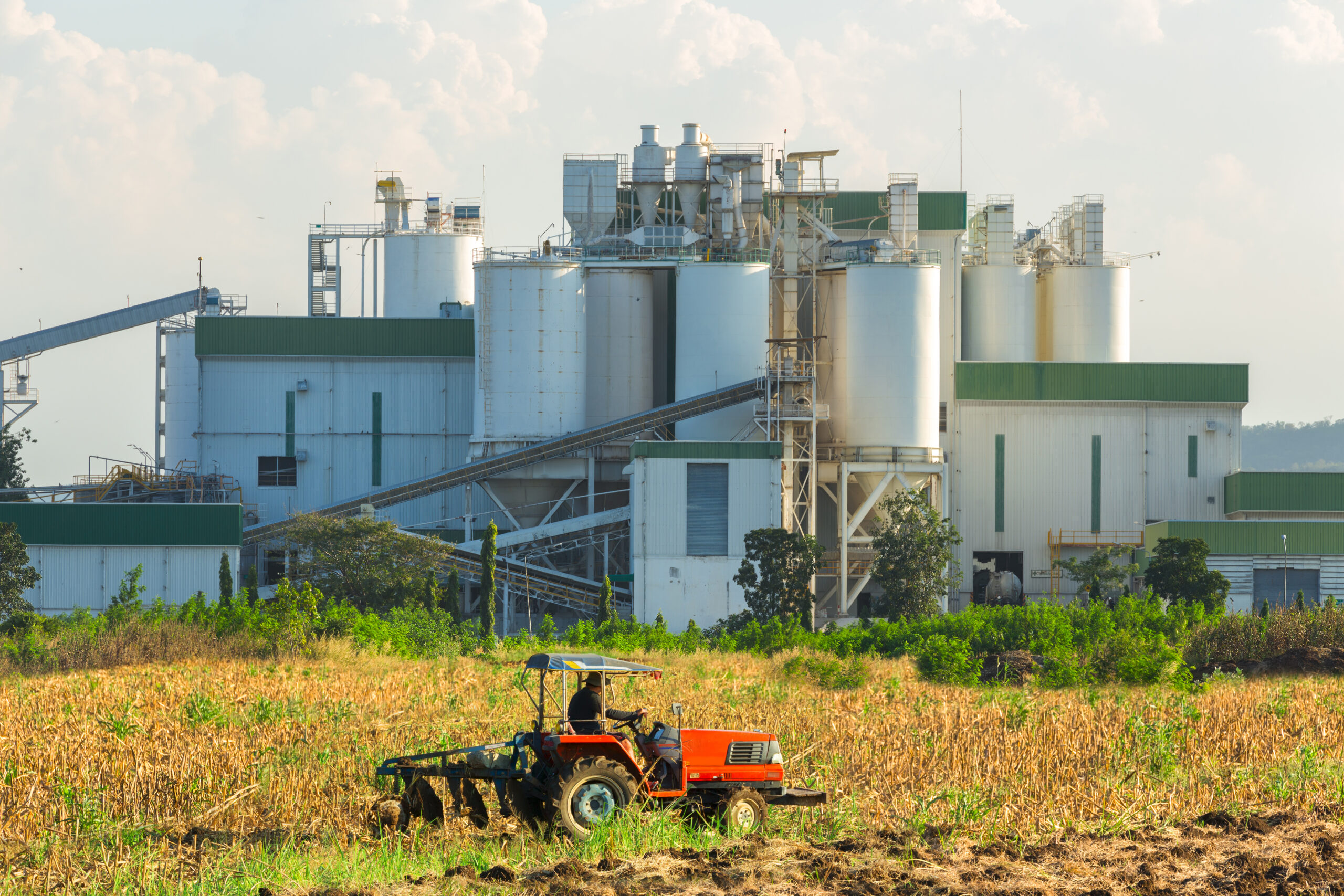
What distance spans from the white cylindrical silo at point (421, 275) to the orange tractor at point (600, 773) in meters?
53.5

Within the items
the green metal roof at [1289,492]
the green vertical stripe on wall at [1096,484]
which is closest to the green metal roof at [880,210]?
the green vertical stripe on wall at [1096,484]

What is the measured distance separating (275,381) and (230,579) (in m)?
16.0

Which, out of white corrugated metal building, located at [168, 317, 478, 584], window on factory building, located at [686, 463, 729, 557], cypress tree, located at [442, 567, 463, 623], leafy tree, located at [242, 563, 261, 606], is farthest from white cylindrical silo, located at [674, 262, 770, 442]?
leafy tree, located at [242, 563, 261, 606]

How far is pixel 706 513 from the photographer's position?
164ft

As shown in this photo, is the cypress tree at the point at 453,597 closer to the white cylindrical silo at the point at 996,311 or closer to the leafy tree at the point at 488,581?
the leafy tree at the point at 488,581

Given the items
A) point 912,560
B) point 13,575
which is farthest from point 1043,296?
point 13,575

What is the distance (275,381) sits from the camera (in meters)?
61.5

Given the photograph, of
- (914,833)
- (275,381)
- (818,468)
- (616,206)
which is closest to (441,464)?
(275,381)

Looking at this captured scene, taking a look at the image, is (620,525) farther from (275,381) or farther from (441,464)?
(275,381)

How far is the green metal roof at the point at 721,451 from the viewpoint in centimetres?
4984

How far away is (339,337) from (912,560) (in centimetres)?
2707

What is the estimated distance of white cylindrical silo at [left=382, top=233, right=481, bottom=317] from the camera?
66.9 metres

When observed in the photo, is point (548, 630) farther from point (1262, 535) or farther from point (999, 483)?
point (1262, 535)

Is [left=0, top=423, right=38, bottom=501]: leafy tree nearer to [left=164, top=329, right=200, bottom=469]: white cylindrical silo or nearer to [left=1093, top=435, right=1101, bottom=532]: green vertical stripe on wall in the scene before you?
[left=164, top=329, right=200, bottom=469]: white cylindrical silo
